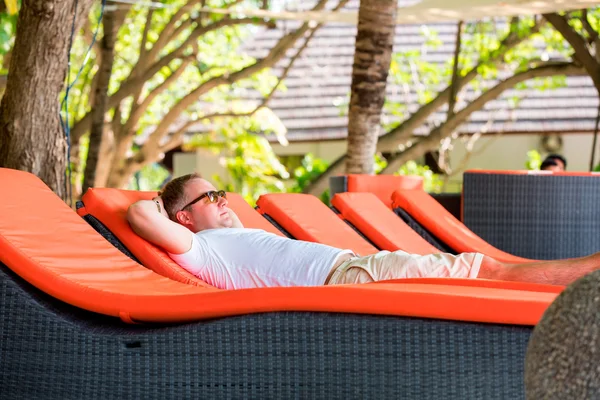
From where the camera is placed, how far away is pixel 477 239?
682cm

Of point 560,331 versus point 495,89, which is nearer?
point 560,331

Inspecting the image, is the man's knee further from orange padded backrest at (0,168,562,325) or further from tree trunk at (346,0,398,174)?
tree trunk at (346,0,398,174)

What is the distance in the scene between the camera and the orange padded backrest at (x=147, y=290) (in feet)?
8.18

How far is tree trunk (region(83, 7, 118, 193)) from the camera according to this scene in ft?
31.7

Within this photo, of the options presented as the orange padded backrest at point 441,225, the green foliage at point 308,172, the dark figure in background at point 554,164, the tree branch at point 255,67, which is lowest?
the green foliage at point 308,172

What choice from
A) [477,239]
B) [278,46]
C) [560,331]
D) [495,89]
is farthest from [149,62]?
[560,331]

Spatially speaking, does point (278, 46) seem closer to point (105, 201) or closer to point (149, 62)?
point (149, 62)

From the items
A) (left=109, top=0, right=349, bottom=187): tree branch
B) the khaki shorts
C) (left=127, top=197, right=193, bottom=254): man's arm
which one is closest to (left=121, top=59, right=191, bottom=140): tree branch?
(left=109, top=0, right=349, bottom=187): tree branch

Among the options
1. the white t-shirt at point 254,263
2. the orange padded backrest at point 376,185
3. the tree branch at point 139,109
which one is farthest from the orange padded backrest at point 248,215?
the tree branch at point 139,109

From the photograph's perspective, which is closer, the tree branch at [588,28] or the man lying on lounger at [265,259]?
the man lying on lounger at [265,259]

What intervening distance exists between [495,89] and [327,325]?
9285mm

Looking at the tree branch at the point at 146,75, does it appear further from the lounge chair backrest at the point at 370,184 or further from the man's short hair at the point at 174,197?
the man's short hair at the point at 174,197

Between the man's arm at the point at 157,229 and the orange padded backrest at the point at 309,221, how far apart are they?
1.50 metres

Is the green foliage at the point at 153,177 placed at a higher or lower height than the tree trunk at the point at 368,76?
lower
